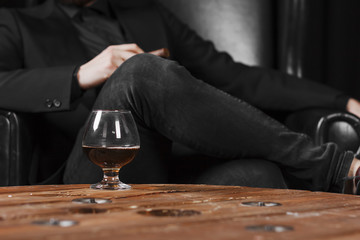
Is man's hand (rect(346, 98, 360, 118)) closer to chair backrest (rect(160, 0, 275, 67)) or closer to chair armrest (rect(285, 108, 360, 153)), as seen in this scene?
chair armrest (rect(285, 108, 360, 153))

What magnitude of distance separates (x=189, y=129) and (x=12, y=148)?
0.44 m

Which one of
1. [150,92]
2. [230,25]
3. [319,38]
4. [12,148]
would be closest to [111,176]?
[150,92]

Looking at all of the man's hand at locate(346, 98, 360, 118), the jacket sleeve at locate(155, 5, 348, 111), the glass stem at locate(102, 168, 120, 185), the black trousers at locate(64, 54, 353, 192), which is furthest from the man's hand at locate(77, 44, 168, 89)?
the man's hand at locate(346, 98, 360, 118)

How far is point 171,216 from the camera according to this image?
0.61m

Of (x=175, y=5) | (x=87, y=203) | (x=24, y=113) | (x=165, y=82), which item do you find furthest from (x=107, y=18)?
(x=87, y=203)

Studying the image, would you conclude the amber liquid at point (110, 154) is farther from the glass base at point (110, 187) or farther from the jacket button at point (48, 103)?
the jacket button at point (48, 103)

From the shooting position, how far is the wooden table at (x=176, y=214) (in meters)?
0.51

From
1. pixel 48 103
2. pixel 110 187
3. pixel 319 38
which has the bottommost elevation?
pixel 110 187

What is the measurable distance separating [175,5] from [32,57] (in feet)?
2.32

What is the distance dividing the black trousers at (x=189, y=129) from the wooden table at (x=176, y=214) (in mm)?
264

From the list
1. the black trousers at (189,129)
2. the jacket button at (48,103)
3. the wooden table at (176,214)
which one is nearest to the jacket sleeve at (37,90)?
the jacket button at (48,103)

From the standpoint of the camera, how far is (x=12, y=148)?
1.28 metres

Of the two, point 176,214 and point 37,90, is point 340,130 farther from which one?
point 176,214

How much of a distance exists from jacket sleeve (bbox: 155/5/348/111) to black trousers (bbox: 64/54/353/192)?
0.58m
